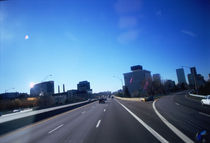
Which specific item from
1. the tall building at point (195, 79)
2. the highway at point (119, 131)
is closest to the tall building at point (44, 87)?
the tall building at point (195, 79)

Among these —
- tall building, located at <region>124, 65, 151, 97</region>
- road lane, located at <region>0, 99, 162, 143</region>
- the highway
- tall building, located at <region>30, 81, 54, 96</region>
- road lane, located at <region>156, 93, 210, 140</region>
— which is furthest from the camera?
tall building, located at <region>124, 65, 151, 97</region>

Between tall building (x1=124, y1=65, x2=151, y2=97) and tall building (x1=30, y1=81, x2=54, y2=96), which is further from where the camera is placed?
tall building (x1=124, y1=65, x2=151, y2=97)

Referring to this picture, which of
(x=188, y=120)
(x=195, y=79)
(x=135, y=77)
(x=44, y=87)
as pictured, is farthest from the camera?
(x=135, y=77)

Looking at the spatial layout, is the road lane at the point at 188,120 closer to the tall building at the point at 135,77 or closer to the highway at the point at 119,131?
the highway at the point at 119,131

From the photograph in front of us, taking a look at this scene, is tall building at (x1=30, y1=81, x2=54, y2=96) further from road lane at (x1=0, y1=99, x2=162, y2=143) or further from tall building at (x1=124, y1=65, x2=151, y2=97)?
road lane at (x1=0, y1=99, x2=162, y2=143)

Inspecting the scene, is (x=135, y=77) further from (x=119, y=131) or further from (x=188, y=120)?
(x=119, y=131)

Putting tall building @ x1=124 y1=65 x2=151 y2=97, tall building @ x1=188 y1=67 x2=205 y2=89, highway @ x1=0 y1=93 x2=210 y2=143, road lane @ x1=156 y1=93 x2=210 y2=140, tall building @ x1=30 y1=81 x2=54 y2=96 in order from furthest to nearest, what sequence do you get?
tall building @ x1=124 y1=65 x2=151 y2=97 < tall building @ x1=30 y1=81 x2=54 y2=96 < tall building @ x1=188 y1=67 x2=205 y2=89 < road lane @ x1=156 y1=93 x2=210 y2=140 < highway @ x1=0 y1=93 x2=210 y2=143

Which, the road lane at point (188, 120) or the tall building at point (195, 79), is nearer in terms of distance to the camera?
the road lane at point (188, 120)

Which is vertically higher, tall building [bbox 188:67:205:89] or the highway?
tall building [bbox 188:67:205:89]

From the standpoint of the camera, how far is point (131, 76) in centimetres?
16562

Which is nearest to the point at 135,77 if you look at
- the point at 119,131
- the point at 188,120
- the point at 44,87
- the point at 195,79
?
the point at 44,87

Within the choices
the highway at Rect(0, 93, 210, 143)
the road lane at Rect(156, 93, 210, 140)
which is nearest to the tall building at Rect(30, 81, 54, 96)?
the highway at Rect(0, 93, 210, 143)

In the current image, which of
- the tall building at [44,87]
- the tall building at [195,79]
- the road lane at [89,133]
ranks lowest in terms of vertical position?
the road lane at [89,133]

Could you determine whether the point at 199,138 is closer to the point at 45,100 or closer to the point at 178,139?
the point at 178,139
